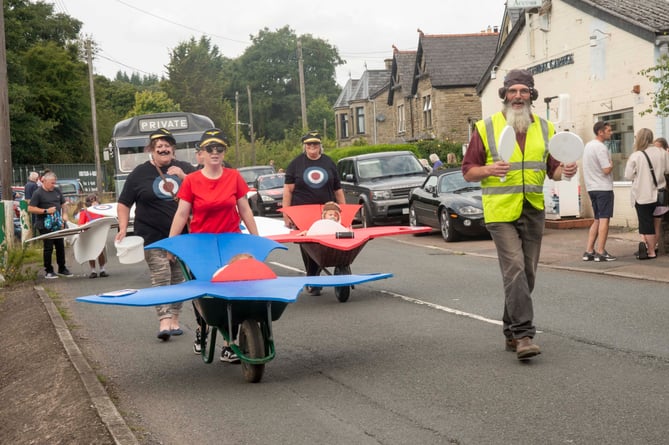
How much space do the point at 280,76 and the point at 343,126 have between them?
35.5 meters

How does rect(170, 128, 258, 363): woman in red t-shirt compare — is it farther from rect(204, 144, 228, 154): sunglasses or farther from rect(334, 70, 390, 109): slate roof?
rect(334, 70, 390, 109): slate roof

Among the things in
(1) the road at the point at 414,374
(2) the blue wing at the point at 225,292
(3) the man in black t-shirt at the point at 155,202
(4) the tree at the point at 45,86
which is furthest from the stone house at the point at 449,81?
(2) the blue wing at the point at 225,292

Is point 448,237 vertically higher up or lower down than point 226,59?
lower down

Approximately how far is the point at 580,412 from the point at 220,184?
3.55 m

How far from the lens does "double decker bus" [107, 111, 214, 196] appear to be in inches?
1002

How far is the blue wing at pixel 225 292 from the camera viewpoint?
21.8 ft

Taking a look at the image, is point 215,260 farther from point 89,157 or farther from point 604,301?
point 89,157

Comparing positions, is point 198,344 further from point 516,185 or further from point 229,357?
point 516,185

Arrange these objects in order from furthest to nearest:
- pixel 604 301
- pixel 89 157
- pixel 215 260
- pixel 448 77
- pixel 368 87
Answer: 1. pixel 368 87
2. pixel 89 157
3. pixel 448 77
4. pixel 604 301
5. pixel 215 260

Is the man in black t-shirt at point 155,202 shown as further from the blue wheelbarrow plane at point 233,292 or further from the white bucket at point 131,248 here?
the blue wheelbarrow plane at point 233,292

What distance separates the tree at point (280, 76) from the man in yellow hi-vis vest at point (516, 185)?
361ft

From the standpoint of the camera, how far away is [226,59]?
454 feet

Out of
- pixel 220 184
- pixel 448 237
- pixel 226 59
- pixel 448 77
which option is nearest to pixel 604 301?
pixel 220 184

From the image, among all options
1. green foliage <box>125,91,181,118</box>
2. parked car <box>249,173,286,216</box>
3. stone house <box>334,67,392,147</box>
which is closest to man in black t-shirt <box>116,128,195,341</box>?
parked car <box>249,173,286,216</box>
